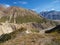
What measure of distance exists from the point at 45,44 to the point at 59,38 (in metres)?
1.89

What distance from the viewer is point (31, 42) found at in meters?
19.2

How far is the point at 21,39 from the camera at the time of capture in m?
20.3

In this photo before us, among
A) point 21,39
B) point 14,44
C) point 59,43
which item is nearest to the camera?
point 59,43

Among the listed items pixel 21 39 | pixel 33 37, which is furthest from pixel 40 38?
pixel 21 39

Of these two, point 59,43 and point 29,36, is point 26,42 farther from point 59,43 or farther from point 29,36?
point 59,43

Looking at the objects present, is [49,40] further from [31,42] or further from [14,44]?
[14,44]

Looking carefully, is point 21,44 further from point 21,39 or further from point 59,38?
point 59,38

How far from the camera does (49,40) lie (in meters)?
18.8

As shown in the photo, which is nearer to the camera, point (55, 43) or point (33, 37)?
point (55, 43)

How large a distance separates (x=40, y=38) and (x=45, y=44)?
206 centimetres

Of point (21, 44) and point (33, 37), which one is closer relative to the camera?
point (21, 44)

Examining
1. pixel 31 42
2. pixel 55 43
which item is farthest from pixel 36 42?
pixel 55 43

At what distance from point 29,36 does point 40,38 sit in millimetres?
1663

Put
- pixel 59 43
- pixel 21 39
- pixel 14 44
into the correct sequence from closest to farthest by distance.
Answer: pixel 59 43 → pixel 14 44 → pixel 21 39
